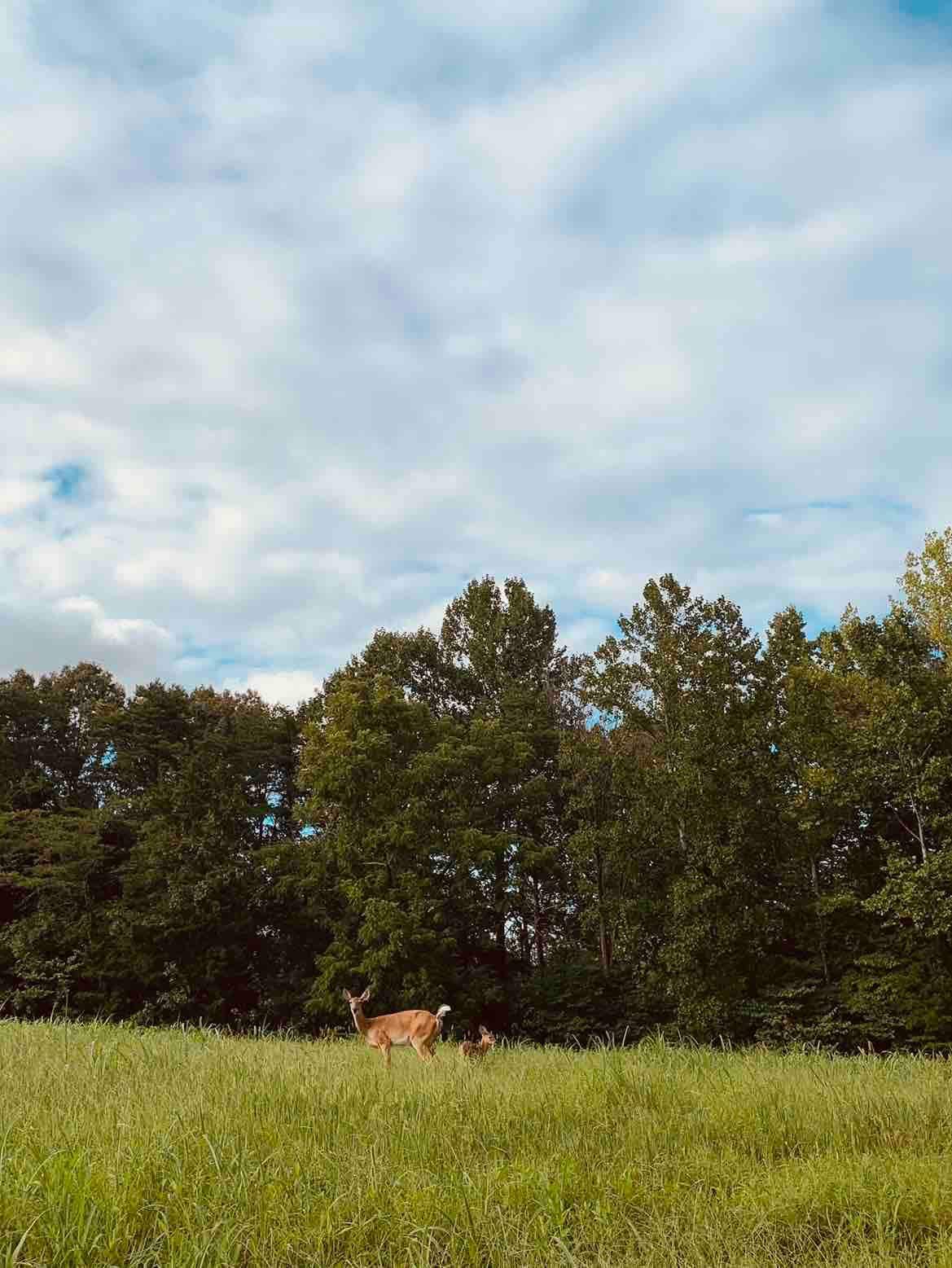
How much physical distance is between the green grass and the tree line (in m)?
22.2

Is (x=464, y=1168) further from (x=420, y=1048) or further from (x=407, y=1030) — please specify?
(x=407, y=1030)

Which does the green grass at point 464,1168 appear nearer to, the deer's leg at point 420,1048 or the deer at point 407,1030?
the deer's leg at point 420,1048

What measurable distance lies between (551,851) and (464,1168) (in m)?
30.6

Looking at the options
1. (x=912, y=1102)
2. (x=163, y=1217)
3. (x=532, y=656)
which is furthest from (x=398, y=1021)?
(x=532, y=656)

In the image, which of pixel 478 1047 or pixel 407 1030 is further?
pixel 407 1030

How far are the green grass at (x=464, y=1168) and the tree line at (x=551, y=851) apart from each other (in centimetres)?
2219

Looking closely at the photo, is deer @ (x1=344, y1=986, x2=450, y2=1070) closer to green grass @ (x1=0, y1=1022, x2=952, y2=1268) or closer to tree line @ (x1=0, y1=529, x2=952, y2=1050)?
green grass @ (x1=0, y1=1022, x2=952, y2=1268)

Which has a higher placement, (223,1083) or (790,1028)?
(223,1083)

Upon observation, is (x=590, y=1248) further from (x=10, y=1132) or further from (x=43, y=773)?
(x=43, y=773)

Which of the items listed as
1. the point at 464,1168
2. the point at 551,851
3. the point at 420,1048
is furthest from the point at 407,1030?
the point at 551,851

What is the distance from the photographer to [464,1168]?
5.55 meters

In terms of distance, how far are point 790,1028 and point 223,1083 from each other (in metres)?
25.2

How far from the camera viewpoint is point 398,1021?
41.7ft

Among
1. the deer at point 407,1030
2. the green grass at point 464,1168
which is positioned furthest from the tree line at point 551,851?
the green grass at point 464,1168
